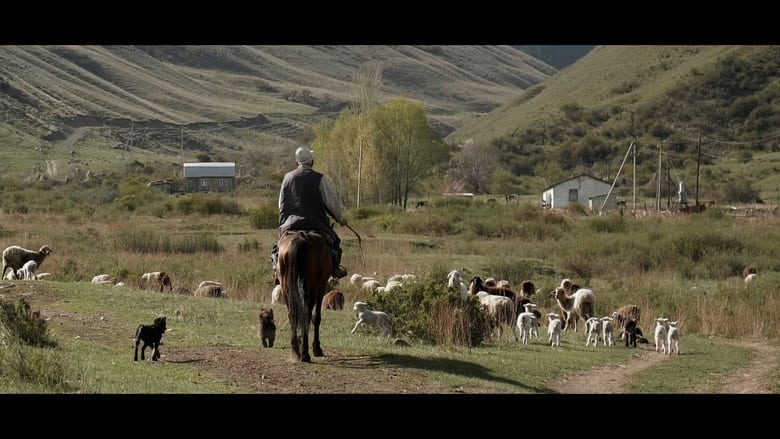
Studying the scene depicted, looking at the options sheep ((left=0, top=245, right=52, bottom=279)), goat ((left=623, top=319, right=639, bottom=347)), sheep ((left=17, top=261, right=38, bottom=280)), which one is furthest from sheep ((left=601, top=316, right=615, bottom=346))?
sheep ((left=0, top=245, right=52, bottom=279))

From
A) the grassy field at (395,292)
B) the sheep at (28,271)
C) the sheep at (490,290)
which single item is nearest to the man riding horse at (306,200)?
the grassy field at (395,292)

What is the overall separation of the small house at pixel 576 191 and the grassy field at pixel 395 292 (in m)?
14.9

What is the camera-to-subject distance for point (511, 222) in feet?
163

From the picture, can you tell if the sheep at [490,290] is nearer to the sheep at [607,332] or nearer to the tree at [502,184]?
the sheep at [607,332]

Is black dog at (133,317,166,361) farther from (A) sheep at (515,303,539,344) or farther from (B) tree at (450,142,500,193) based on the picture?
(B) tree at (450,142,500,193)

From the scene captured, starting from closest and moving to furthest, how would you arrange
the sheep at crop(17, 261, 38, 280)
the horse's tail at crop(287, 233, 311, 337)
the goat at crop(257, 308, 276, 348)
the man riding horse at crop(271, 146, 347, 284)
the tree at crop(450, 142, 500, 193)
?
the horse's tail at crop(287, 233, 311, 337), the man riding horse at crop(271, 146, 347, 284), the goat at crop(257, 308, 276, 348), the sheep at crop(17, 261, 38, 280), the tree at crop(450, 142, 500, 193)

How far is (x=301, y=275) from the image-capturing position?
12.1 meters

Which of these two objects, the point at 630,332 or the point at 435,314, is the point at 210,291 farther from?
the point at 630,332

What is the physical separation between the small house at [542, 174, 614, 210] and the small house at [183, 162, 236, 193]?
117 feet

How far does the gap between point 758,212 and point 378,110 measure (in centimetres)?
2686

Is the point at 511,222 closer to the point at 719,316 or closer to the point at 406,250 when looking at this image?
the point at 406,250

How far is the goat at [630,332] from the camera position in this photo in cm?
1834

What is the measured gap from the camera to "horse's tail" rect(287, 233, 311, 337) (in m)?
12.1

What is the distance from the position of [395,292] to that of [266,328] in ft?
16.9
